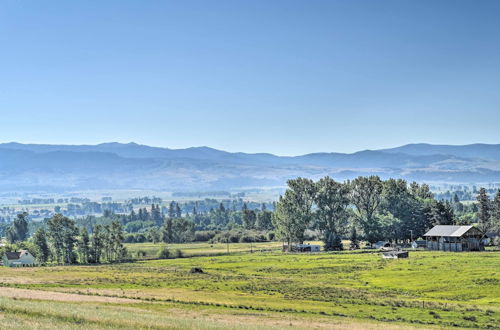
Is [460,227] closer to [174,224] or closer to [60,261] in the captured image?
[60,261]

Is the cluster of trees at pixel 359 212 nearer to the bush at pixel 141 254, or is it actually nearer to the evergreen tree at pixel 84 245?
the bush at pixel 141 254

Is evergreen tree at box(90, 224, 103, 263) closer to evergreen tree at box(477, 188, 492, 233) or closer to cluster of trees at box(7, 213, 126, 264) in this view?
cluster of trees at box(7, 213, 126, 264)

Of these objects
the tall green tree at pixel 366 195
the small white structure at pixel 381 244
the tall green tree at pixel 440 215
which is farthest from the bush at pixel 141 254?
the tall green tree at pixel 440 215

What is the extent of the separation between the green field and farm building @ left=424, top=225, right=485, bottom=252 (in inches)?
965

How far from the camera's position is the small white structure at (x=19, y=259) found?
12738 cm

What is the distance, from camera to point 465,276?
70938mm

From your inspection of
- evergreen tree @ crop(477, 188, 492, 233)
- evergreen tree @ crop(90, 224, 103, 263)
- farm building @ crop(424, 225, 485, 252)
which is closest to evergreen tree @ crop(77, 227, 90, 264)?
evergreen tree @ crop(90, 224, 103, 263)

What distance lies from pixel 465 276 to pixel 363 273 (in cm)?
1570

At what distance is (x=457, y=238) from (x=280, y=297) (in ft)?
246

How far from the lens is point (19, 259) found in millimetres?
130125

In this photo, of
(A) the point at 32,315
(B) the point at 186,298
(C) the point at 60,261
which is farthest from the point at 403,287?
(C) the point at 60,261

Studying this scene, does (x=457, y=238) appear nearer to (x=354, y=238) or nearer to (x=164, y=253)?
(x=354, y=238)

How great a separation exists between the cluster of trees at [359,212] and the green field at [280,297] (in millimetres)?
42419

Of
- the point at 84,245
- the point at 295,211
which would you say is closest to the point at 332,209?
the point at 295,211
